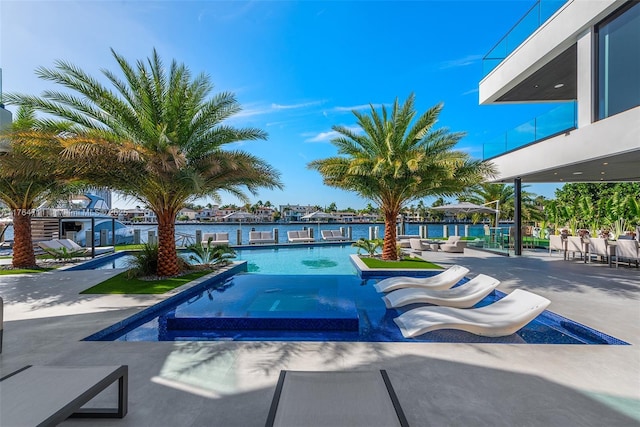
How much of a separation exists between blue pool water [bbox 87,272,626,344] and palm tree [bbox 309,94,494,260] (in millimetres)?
5934

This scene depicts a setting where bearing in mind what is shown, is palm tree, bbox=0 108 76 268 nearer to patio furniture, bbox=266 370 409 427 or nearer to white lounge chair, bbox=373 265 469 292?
patio furniture, bbox=266 370 409 427

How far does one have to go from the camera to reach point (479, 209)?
2041 cm

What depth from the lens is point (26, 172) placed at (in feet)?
29.9

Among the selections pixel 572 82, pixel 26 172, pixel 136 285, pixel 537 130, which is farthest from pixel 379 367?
pixel 572 82

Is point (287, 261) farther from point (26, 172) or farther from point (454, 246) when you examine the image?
point (26, 172)

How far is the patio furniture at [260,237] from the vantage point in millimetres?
20891

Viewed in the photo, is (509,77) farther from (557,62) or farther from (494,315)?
(494,315)

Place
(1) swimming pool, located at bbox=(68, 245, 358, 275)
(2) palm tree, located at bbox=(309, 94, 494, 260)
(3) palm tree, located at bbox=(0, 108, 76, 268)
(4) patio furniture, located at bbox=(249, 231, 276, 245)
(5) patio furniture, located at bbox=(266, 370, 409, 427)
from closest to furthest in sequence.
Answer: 1. (5) patio furniture, located at bbox=(266, 370, 409, 427)
2. (3) palm tree, located at bbox=(0, 108, 76, 268)
3. (2) palm tree, located at bbox=(309, 94, 494, 260)
4. (1) swimming pool, located at bbox=(68, 245, 358, 275)
5. (4) patio furniture, located at bbox=(249, 231, 276, 245)

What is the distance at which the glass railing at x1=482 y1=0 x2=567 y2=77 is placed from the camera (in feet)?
39.8

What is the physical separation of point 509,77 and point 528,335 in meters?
13.3

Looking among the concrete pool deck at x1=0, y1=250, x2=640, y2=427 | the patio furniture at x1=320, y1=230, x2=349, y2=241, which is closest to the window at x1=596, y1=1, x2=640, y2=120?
the concrete pool deck at x1=0, y1=250, x2=640, y2=427

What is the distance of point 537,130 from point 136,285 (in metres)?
16.1

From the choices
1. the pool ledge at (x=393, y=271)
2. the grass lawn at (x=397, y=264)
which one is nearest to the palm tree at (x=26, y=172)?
the pool ledge at (x=393, y=271)

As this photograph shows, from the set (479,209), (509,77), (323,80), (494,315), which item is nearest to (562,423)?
(494,315)
